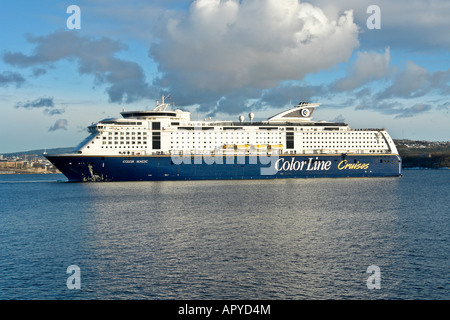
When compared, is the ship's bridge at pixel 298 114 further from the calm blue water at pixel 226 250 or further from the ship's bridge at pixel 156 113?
the calm blue water at pixel 226 250

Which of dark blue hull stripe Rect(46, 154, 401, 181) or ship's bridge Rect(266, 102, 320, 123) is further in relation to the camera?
ship's bridge Rect(266, 102, 320, 123)

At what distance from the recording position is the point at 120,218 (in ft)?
97.8

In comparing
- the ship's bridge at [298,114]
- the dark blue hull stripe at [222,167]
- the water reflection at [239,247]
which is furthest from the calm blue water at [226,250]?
the ship's bridge at [298,114]

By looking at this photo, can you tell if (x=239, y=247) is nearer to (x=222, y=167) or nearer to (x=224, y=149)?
(x=222, y=167)

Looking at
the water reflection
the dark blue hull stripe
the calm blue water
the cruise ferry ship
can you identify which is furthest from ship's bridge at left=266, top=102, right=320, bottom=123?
the calm blue water

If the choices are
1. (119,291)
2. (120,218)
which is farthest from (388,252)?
(120,218)

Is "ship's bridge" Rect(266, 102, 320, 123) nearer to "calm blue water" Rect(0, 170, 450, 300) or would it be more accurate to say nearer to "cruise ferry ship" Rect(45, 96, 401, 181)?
"cruise ferry ship" Rect(45, 96, 401, 181)

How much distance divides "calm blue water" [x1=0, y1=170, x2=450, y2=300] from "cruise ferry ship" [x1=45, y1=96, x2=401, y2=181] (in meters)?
21.8

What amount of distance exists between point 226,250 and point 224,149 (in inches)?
1733

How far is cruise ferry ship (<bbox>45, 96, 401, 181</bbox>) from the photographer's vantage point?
5812cm

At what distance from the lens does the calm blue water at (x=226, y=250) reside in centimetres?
1487

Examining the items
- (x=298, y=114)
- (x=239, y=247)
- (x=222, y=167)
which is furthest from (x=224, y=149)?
(x=239, y=247)

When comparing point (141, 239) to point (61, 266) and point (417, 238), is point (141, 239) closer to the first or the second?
point (61, 266)

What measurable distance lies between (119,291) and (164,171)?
146 ft
